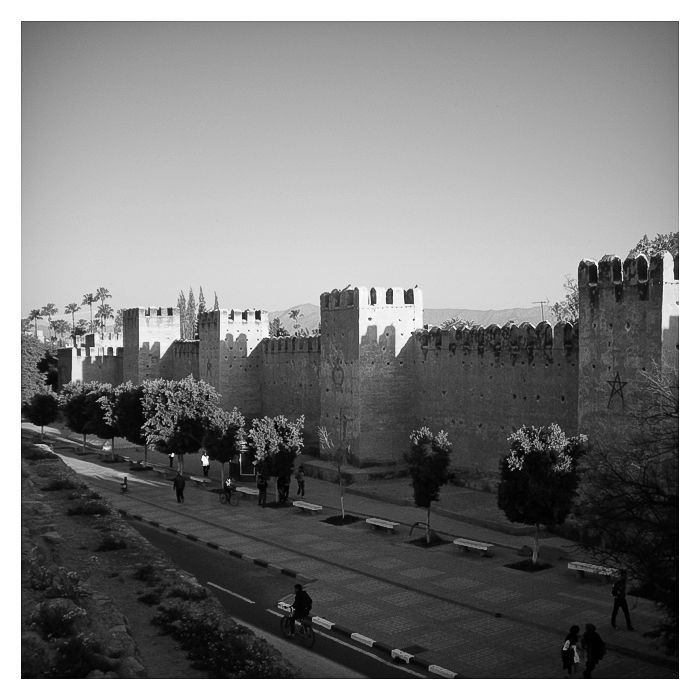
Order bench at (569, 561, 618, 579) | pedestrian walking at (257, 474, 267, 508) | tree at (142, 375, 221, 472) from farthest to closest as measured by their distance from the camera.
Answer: tree at (142, 375, 221, 472) < pedestrian walking at (257, 474, 267, 508) < bench at (569, 561, 618, 579)

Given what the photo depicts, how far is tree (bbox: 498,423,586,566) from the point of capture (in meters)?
16.6

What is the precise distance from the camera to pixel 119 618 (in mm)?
10945

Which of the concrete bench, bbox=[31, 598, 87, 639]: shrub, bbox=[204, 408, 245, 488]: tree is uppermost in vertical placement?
bbox=[204, 408, 245, 488]: tree

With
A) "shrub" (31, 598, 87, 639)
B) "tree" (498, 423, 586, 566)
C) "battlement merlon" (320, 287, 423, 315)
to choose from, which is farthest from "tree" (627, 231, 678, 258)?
"shrub" (31, 598, 87, 639)

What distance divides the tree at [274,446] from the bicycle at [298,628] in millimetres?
9507

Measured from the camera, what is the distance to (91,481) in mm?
28078

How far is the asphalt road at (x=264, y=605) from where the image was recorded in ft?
38.6

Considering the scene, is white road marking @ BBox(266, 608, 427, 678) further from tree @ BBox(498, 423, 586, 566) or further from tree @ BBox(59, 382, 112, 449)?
tree @ BBox(59, 382, 112, 449)

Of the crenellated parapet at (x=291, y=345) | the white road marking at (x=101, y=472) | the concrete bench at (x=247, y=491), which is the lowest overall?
the white road marking at (x=101, y=472)

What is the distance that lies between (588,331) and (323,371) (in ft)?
38.6

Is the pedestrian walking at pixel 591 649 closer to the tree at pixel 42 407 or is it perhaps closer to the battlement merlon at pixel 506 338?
the battlement merlon at pixel 506 338

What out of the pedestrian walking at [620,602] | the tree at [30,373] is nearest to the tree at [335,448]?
the pedestrian walking at [620,602]

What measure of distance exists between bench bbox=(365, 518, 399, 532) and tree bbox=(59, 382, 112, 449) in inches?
656

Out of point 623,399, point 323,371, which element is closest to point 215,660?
point 623,399
